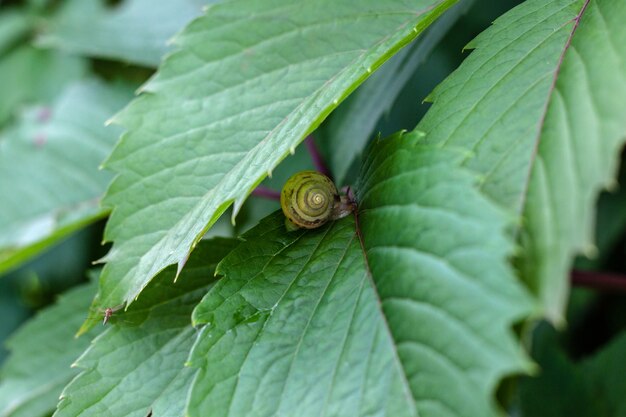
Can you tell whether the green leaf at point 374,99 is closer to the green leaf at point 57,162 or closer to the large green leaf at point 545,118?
the large green leaf at point 545,118

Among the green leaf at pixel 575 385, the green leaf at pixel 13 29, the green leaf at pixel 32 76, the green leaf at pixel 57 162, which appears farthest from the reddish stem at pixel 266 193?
the green leaf at pixel 13 29

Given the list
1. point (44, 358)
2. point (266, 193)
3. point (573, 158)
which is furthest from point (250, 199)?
point (573, 158)

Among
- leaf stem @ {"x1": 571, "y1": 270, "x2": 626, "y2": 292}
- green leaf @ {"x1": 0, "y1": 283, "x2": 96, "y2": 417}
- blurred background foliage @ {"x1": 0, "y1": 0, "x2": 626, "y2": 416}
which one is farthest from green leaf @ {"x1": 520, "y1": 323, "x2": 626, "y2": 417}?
green leaf @ {"x1": 0, "y1": 283, "x2": 96, "y2": 417}

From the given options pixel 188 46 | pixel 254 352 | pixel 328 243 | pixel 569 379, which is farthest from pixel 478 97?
pixel 569 379

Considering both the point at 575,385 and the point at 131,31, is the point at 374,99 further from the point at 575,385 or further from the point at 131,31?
the point at 131,31

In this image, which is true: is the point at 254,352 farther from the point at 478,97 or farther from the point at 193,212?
the point at 478,97

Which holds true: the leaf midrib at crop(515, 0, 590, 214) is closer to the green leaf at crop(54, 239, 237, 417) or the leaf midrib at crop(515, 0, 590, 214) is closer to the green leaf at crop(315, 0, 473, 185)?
the green leaf at crop(315, 0, 473, 185)
